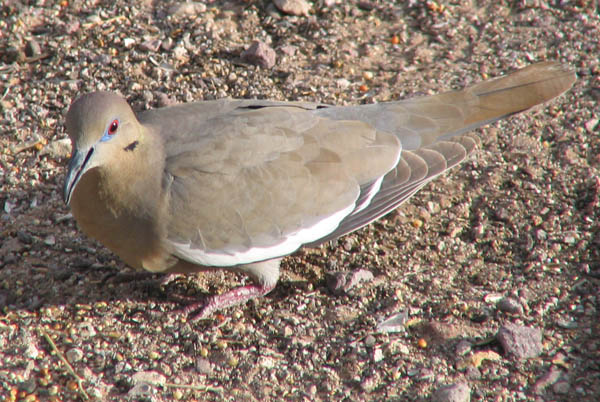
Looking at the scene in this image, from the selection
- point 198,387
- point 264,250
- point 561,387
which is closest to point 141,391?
point 198,387

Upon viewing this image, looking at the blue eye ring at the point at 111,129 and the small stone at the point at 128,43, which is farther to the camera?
the small stone at the point at 128,43

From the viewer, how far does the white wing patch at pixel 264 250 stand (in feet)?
11.2

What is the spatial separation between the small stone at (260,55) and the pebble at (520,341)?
2.55 metres

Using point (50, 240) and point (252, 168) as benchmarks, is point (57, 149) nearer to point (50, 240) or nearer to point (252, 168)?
point (50, 240)

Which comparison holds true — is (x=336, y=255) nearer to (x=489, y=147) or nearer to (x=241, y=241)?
(x=241, y=241)

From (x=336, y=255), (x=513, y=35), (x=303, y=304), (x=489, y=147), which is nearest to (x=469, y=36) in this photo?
(x=513, y=35)

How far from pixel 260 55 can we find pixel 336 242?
62.7 inches

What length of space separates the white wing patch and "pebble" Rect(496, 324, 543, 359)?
99cm

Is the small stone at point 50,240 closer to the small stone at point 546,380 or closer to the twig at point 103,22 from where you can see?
the twig at point 103,22

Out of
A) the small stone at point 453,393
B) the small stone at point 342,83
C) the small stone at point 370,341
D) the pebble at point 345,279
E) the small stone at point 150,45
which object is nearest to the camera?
the small stone at point 453,393

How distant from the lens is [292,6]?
5.26 meters

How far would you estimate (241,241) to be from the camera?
3.46m

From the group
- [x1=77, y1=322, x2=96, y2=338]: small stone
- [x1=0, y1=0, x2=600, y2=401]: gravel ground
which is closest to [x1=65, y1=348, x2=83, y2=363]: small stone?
[x1=0, y1=0, x2=600, y2=401]: gravel ground

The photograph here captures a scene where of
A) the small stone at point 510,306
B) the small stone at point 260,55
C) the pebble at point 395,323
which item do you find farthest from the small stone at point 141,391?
the small stone at point 260,55
